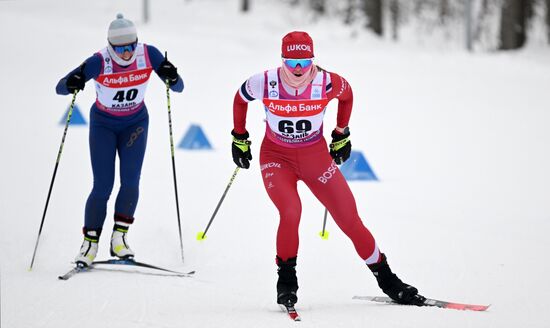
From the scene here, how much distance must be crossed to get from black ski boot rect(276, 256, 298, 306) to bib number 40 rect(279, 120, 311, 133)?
0.84 m

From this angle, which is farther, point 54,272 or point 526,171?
point 526,171

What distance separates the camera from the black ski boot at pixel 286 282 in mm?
4574

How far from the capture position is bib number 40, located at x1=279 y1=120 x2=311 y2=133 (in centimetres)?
484

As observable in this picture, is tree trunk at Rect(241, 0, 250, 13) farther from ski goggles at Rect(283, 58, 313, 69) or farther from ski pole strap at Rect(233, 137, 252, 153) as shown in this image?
ski goggles at Rect(283, 58, 313, 69)

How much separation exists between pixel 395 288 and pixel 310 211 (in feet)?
10.2

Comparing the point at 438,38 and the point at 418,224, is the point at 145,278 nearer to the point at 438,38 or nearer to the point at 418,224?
the point at 418,224

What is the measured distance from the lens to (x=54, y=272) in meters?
5.39

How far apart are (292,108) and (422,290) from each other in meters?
1.63

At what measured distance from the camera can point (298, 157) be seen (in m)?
4.89

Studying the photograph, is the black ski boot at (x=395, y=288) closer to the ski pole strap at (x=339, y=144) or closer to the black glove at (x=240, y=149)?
the ski pole strap at (x=339, y=144)

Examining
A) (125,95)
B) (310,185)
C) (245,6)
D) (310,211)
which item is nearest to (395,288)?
(310,185)

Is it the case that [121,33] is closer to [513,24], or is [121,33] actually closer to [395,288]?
[395,288]

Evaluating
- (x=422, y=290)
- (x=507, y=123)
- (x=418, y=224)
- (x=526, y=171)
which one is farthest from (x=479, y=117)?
(x=422, y=290)

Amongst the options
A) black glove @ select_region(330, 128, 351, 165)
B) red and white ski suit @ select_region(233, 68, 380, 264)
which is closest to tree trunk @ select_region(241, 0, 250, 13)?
black glove @ select_region(330, 128, 351, 165)
